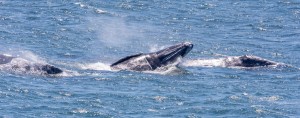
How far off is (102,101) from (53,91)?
3390 mm

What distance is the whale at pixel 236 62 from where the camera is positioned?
68.7m

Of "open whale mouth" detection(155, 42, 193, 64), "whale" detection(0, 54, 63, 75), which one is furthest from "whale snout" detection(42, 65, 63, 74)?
"open whale mouth" detection(155, 42, 193, 64)

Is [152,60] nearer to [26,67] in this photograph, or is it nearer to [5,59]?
[26,67]

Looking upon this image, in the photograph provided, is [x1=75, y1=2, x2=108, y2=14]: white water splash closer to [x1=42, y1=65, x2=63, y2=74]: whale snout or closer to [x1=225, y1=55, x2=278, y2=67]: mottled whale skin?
[x1=225, y1=55, x2=278, y2=67]: mottled whale skin

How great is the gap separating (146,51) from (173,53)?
978 cm

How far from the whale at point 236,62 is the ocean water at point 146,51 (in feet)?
2.16

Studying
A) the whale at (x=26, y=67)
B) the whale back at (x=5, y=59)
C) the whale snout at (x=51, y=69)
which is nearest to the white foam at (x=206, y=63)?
the whale snout at (x=51, y=69)

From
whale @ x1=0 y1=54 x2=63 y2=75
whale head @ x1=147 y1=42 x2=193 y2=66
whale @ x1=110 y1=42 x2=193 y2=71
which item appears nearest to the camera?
whale @ x1=0 y1=54 x2=63 y2=75

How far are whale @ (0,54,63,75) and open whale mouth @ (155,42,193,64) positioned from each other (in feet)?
24.3

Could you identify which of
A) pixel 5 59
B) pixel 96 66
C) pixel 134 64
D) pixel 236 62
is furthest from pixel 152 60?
pixel 5 59

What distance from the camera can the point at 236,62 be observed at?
227 ft

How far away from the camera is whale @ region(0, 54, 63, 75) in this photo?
61.3 m

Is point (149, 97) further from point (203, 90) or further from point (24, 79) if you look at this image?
point (24, 79)

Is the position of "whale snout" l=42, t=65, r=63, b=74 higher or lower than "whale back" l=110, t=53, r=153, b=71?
higher
